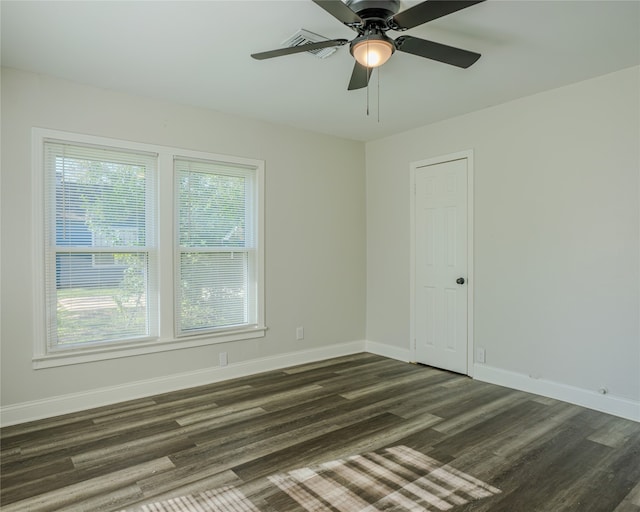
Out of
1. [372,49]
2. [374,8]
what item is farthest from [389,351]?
[374,8]

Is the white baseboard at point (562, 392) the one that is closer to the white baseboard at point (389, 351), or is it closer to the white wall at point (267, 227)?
the white baseboard at point (389, 351)

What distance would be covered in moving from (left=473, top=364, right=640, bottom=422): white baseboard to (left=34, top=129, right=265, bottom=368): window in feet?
7.65

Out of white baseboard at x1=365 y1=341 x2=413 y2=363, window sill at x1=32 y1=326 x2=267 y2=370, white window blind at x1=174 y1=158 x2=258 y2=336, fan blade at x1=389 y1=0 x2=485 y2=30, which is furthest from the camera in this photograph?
white baseboard at x1=365 y1=341 x2=413 y2=363

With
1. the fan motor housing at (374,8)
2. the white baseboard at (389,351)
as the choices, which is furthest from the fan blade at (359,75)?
the white baseboard at (389,351)

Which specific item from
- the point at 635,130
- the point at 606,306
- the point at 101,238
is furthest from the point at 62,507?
the point at 635,130

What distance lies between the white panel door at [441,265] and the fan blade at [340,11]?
247cm

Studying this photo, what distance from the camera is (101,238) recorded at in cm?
347

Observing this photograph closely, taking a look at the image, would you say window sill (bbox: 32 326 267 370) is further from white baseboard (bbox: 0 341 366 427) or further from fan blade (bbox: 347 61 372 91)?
fan blade (bbox: 347 61 372 91)

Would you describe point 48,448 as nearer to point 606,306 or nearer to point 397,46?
point 397,46

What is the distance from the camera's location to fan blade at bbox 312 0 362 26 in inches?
76.7

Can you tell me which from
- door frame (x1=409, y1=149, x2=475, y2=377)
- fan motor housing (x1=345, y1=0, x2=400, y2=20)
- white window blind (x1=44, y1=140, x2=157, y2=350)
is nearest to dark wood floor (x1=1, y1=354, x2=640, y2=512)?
door frame (x1=409, y1=149, x2=475, y2=377)

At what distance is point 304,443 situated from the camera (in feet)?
8.95

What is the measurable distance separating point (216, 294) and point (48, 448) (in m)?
1.83

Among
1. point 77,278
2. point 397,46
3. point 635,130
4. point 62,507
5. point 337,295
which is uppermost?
point 397,46
